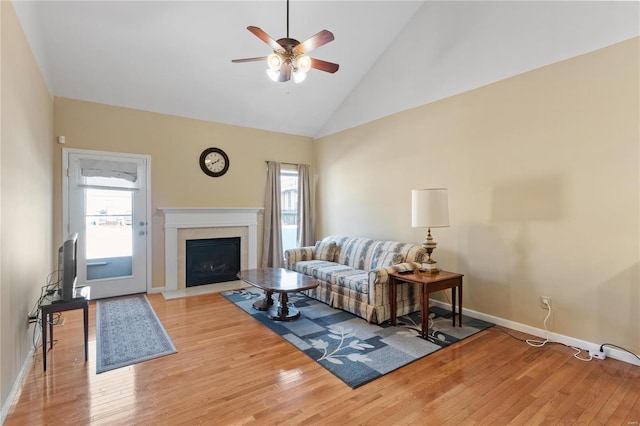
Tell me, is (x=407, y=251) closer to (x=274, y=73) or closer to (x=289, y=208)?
(x=274, y=73)

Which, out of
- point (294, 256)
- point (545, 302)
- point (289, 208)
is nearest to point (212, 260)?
point (294, 256)

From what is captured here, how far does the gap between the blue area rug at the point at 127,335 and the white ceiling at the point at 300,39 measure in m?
2.81

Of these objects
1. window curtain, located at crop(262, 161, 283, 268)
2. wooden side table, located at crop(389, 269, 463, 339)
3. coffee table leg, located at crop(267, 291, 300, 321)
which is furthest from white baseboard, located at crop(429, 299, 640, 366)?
window curtain, located at crop(262, 161, 283, 268)

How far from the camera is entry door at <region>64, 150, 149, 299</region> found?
437 centimetres

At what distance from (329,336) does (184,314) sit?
187 centimetres

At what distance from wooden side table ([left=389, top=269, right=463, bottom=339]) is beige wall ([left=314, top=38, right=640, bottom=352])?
50 centimetres

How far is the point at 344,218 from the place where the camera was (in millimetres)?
5758

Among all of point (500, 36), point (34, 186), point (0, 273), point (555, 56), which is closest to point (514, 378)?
point (555, 56)

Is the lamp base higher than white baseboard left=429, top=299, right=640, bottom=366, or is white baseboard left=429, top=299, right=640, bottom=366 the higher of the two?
the lamp base

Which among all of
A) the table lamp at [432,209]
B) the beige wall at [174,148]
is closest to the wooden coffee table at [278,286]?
the table lamp at [432,209]

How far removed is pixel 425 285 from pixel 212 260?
142 inches

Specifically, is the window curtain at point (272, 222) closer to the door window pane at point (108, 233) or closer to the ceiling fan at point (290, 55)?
the door window pane at point (108, 233)

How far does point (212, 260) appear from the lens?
5.44m

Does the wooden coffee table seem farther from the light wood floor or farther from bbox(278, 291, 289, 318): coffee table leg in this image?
the light wood floor
